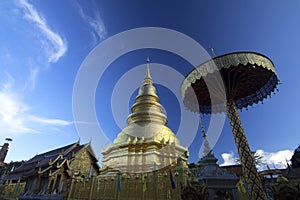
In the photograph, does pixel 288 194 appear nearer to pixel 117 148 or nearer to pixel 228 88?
pixel 228 88

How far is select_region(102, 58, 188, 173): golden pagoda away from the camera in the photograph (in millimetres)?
12417

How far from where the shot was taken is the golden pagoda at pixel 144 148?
40.7 feet

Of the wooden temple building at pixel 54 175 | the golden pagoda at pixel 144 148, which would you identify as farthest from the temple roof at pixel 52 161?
the golden pagoda at pixel 144 148

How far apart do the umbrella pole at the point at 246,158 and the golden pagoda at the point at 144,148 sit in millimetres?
4723

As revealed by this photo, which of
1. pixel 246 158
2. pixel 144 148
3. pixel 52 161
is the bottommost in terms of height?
pixel 246 158

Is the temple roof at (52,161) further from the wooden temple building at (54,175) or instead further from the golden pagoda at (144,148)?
the golden pagoda at (144,148)

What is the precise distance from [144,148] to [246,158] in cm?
762

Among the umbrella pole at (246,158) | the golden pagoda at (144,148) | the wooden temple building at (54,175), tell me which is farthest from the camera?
the wooden temple building at (54,175)

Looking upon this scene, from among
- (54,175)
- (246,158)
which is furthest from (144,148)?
(54,175)

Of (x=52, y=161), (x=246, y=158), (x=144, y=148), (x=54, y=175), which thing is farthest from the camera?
(x=52, y=161)

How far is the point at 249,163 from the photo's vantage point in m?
7.81

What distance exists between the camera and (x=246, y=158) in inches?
313

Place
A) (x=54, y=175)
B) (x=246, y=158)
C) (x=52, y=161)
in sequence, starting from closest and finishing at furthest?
1. (x=246, y=158)
2. (x=54, y=175)
3. (x=52, y=161)

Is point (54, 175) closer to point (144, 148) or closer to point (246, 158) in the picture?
point (144, 148)
